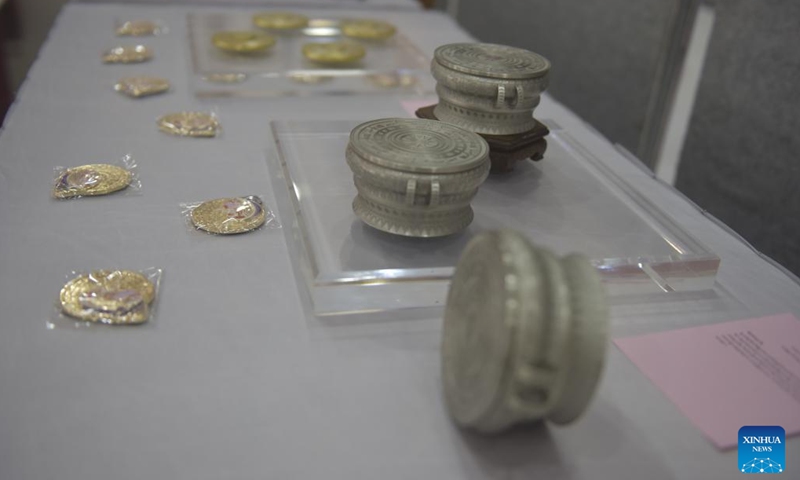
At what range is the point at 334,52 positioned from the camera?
1.84 metres

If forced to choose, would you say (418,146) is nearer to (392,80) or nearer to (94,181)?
(94,181)

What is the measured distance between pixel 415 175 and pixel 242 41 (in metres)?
1.12

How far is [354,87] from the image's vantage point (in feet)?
5.66

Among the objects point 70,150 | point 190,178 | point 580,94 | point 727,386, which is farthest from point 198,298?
point 580,94

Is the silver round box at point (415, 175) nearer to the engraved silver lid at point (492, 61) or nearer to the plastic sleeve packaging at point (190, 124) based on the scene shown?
the engraved silver lid at point (492, 61)

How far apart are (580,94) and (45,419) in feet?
7.34

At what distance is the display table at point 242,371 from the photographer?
0.68 m

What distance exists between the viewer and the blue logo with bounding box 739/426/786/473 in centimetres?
72

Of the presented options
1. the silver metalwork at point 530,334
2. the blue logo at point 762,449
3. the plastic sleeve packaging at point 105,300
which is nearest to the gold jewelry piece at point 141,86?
the plastic sleeve packaging at point 105,300

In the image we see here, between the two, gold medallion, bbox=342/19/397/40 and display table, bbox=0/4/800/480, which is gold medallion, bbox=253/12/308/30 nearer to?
gold medallion, bbox=342/19/397/40

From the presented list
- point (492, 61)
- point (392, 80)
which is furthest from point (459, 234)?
point (392, 80)

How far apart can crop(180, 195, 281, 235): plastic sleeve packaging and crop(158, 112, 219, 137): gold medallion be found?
307 millimetres

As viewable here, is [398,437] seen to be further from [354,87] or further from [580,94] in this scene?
[580,94]

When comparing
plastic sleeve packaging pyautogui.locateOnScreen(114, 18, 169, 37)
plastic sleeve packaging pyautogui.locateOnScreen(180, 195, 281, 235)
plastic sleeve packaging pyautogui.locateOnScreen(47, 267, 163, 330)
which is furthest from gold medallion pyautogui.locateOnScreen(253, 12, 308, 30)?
plastic sleeve packaging pyautogui.locateOnScreen(47, 267, 163, 330)
